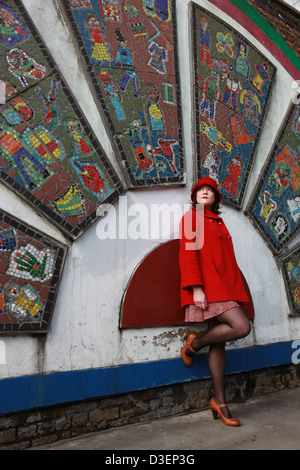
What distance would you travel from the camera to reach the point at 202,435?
2.58m

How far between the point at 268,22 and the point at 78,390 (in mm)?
4133

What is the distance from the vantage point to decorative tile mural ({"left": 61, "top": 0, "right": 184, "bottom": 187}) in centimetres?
300

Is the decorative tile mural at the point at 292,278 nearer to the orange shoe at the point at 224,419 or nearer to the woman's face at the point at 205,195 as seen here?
the woman's face at the point at 205,195

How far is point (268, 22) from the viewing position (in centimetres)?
447

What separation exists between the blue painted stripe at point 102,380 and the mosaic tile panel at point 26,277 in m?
0.31

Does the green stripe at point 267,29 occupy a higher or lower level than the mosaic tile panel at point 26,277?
higher

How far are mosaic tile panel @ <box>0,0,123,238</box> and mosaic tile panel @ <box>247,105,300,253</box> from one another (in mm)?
1656

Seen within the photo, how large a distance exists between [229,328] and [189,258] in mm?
529

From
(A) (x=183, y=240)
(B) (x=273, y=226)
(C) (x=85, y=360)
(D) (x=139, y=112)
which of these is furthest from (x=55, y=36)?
(B) (x=273, y=226)

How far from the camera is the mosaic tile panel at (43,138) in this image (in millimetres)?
2555

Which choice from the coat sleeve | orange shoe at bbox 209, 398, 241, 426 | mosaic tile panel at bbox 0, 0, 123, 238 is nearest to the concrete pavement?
orange shoe at bbox 209, 398, 241, 426

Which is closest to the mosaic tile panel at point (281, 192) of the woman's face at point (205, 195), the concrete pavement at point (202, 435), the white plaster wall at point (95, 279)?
the white plaster wall at point (95, 279)

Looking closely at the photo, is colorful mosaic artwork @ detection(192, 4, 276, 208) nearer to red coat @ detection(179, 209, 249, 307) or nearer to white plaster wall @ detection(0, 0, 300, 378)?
white plaster wall @ detection(0, 0, 300, 378)
